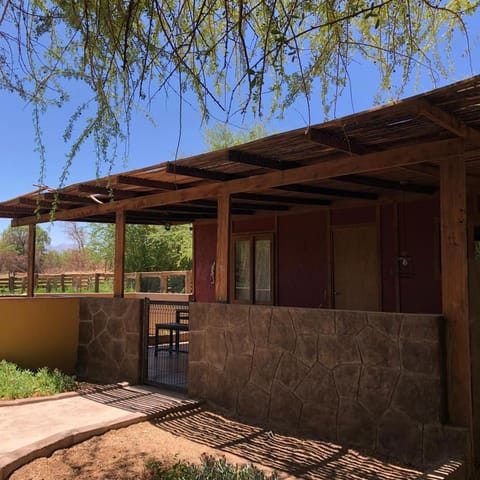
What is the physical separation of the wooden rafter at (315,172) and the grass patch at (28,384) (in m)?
2.94

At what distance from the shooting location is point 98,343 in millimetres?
8883

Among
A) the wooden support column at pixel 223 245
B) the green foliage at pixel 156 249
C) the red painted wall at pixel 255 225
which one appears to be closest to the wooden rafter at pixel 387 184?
the wooden support column at pixel 223 245

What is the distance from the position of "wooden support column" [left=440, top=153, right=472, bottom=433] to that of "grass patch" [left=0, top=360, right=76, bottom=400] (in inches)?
215

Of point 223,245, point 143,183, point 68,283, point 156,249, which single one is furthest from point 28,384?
point 156,249

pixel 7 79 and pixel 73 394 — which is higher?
pixel 7 79

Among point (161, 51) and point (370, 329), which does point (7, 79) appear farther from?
point (370, 329)

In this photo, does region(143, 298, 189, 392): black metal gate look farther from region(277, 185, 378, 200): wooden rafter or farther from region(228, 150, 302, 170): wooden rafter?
region(228, 150, 302, 170): wooden rafter

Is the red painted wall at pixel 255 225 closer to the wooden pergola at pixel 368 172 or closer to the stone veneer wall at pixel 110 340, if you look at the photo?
the wooden pergola at pixel 368 172

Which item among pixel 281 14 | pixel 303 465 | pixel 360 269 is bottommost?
pixel 303 465

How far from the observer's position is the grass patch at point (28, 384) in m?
7.09

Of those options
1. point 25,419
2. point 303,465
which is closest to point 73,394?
point 25,419

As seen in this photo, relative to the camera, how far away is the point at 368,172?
6.00 m

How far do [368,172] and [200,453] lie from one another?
11.7ft

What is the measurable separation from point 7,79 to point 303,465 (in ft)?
13.6
